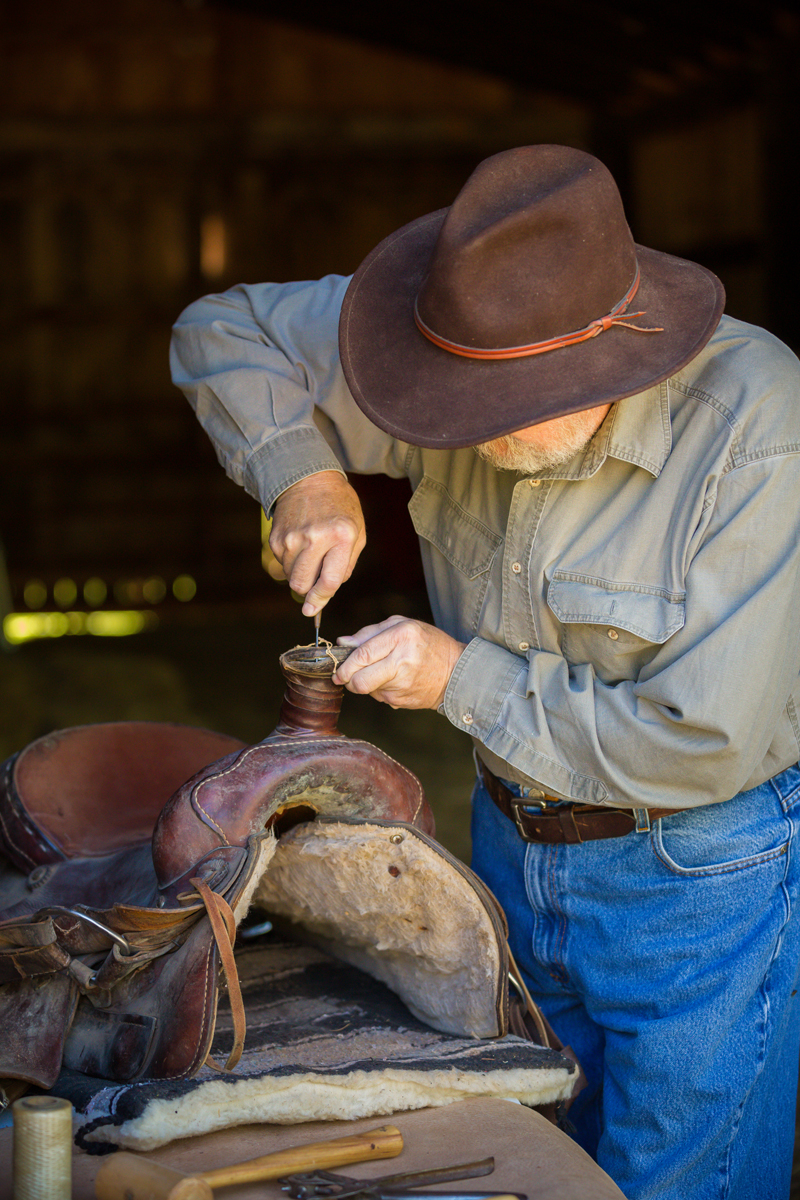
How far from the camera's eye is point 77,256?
10547 mm

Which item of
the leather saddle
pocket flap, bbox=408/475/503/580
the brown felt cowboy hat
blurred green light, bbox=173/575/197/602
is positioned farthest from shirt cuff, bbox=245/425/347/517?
blurred green light, bbox=173/575/197/602

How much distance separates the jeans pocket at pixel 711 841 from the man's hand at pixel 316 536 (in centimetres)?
59

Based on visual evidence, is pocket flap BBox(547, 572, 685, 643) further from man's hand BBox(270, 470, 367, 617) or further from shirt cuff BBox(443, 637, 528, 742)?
man's hand BBox(270, 470, 367, 617)

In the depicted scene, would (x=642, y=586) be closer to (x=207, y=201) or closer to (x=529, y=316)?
(x=529, y=316)

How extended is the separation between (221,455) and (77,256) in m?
9.35

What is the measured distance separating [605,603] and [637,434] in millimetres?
242

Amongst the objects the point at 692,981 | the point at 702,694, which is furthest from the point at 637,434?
the point at 692,981

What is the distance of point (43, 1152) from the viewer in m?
1.01

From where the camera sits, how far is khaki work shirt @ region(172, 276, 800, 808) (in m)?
1.50

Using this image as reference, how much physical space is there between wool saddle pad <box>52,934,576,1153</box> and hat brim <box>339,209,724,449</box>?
76 cm

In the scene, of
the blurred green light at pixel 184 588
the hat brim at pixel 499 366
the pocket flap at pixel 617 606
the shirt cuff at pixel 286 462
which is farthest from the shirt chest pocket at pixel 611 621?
the blurred green light at pixel 184 588

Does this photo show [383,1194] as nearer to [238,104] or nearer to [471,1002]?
[471,1002]

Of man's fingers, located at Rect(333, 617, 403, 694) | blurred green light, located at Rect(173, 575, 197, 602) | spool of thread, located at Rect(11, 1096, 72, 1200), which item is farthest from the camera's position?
blurred green light, located at Rect(173, 575, 197, 602)

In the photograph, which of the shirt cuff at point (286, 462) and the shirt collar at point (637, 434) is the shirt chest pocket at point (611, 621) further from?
the shirt cuff at point (286, 462)
